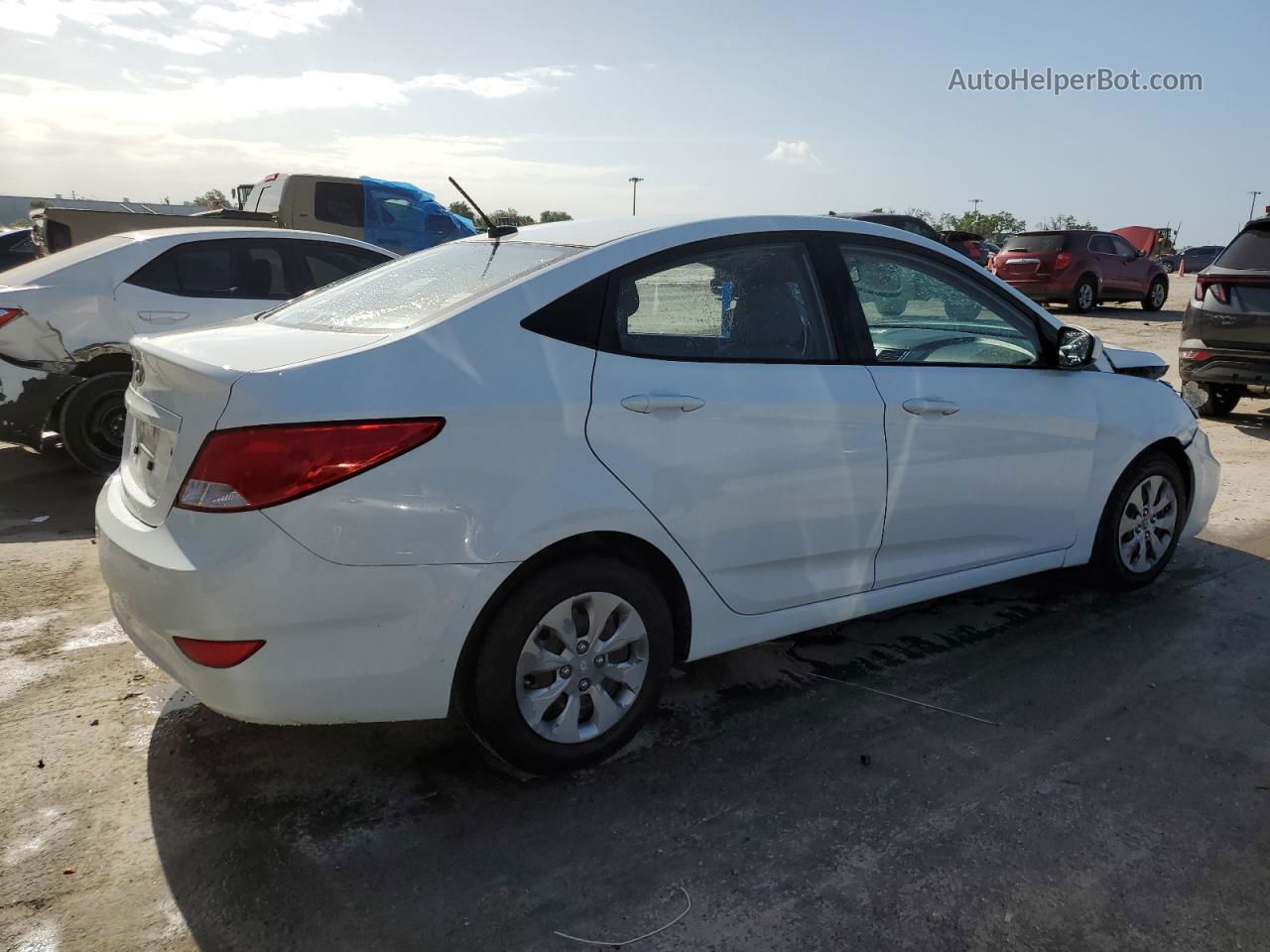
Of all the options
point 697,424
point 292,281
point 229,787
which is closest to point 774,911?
point 697,424

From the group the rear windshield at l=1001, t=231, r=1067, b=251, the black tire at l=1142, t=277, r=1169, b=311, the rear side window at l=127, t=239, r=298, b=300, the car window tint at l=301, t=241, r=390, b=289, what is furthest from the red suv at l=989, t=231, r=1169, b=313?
the rear side window at l=127, t=239, r=298, b=300

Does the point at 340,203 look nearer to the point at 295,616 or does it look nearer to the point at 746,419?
the point at 746,419

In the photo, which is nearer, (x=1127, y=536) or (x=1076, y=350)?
(x=1076, y=350)

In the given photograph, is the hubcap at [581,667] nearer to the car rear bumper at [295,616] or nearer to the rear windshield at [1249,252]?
the car rear bumper at [295,616]

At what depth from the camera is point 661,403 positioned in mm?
2941

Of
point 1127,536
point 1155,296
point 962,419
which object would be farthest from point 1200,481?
point 1155,296

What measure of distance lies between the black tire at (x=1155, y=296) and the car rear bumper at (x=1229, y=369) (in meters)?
13.8

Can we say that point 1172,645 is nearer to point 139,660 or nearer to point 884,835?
point 884,835

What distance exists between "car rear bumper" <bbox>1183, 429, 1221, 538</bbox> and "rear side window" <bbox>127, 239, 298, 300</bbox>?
19.3 ft

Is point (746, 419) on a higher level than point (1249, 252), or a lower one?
lower

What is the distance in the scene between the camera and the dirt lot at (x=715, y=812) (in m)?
2.41

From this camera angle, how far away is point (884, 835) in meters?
2.76

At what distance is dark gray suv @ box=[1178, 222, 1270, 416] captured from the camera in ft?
27.0

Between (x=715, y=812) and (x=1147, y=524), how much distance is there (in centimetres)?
288
